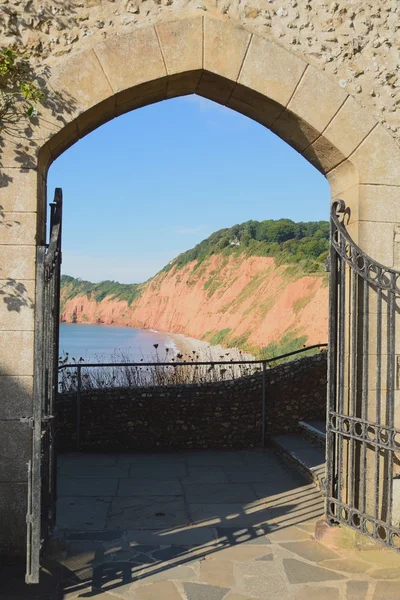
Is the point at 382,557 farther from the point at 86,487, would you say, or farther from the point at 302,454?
the point at 86,487

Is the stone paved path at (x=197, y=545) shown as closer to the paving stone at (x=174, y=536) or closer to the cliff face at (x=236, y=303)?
the paving stone at (x=174, y=536)

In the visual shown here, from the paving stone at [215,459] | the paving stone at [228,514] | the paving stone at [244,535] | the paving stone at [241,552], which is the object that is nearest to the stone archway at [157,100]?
the paving stone at [241,552]

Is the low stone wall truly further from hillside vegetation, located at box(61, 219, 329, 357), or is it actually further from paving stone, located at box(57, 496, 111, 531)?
hillside vegetation, located at box(61, 219, 329, 357)

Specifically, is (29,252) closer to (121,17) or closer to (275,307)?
(121,17)

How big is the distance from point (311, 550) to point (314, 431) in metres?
2.97

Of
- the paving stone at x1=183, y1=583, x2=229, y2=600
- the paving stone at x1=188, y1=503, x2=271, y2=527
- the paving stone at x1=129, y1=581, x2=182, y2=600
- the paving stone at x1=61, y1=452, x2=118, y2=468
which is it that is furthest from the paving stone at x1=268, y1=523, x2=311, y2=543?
the paving stone at x1=61, y1=452, x2=118, y2=468

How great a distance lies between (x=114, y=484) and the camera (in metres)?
6.09

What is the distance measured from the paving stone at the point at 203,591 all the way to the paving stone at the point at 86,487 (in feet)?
7.12

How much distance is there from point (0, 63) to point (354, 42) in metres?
2.54

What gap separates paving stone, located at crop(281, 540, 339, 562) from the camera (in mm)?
4148

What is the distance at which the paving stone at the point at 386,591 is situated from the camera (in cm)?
356

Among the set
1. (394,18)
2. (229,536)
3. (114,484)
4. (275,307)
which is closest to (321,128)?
(394,18)

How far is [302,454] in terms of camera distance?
22.2 ft

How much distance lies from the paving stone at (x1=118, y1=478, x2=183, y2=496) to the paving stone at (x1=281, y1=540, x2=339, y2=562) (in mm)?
1640
